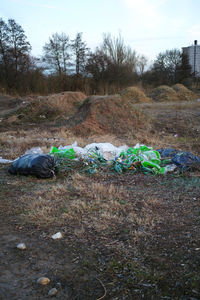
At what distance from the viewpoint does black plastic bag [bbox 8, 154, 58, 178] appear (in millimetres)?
4488

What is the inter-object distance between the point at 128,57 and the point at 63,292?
31.7 meters

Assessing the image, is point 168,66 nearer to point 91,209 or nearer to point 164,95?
point 164,95

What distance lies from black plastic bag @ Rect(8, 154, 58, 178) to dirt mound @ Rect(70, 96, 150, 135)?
378cm

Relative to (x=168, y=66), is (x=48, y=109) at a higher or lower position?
lower

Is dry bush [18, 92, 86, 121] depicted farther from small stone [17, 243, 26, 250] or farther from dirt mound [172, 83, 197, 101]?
dirt mound [172, 83, 197, 101]

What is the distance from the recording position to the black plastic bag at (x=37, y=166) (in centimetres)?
449

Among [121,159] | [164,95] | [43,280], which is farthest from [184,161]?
[164,95]

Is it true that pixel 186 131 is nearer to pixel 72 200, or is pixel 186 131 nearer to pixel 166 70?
pixel 72 200

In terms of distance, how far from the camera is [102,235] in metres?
2.70

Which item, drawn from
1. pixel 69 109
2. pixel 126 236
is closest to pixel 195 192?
pixel 126 236

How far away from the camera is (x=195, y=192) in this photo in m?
3.75

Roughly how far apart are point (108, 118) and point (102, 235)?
6642mm

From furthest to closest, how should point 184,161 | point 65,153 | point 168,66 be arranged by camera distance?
1. point 168,66
2. point 65,153
3. point 184,161

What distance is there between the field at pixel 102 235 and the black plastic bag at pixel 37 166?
4.7 inches
